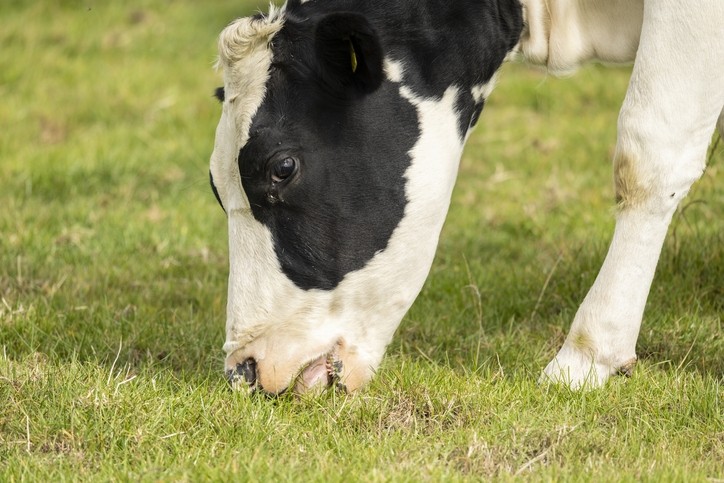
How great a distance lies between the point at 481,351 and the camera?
175 inches

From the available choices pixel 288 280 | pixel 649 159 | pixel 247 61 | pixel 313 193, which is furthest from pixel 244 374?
pixel 649 159

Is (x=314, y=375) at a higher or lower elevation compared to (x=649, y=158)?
lower

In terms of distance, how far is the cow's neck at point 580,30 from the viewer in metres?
4.36

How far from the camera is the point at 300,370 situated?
3838 mm

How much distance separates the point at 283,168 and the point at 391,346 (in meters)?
1.06

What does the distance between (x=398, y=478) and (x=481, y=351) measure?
140 cm

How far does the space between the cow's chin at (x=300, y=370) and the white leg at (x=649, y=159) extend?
2.22ft

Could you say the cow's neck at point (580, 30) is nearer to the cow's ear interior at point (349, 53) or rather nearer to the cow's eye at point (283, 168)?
the cow's ear interior at point (349, 53)

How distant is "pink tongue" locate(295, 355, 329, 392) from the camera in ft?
12.6

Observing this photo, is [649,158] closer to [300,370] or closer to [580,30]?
[580,30]

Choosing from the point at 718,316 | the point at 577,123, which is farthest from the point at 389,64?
the point at 577,123

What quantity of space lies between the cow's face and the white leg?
0.66 meters

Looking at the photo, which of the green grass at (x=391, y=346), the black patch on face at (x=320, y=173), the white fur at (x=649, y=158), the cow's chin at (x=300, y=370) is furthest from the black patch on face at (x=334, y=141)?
the white fur at (x=649, y=158)

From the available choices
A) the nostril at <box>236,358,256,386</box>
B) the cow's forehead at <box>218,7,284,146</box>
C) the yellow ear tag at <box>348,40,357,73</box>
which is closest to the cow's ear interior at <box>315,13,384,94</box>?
the yellow ear tag at <box>348,40,357,73</box>
